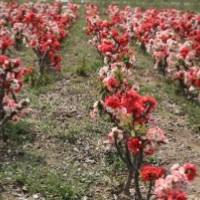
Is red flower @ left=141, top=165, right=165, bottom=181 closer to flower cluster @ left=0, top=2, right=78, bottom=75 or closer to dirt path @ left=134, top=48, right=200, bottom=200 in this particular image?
dirt path @ left=134, top=48, right=200, bottom=200

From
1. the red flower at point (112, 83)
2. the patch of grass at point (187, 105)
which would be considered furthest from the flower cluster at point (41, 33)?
the red flower at point (112, 83)

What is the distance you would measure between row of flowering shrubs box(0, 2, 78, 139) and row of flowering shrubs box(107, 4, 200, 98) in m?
3.71

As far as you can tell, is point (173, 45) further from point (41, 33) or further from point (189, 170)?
point (189, 170)

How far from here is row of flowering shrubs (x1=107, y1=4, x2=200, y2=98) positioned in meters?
19.1

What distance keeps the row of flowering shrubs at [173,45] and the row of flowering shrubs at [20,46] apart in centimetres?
371

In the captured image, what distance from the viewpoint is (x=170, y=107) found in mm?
18406

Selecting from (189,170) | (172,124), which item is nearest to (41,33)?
(172,124)

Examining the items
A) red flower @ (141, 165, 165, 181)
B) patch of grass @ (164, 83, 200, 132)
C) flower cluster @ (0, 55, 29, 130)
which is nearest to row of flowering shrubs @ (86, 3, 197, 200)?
red flower @ (141, 165, 165, 181)

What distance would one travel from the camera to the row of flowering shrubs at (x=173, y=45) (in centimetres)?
1908

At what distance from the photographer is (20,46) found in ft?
91.0

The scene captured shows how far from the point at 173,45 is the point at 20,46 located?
9299mm

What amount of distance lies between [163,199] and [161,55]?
46.2ft

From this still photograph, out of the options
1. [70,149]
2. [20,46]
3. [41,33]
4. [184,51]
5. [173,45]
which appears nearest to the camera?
[70,149]

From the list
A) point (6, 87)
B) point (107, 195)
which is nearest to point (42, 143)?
point (6, 87)
